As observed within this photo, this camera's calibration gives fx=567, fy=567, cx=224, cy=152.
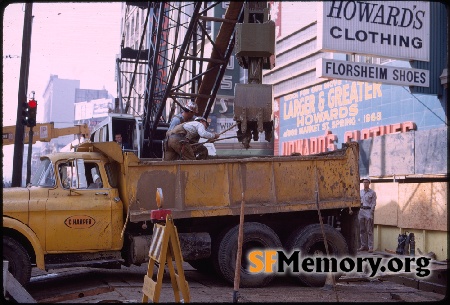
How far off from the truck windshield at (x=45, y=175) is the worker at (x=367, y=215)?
829 cm

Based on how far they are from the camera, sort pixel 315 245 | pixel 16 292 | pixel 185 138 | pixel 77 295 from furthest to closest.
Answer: pixel 185 138
pixel 315 245
pixel 77 295
pixel 16 292

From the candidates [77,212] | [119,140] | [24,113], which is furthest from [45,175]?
[24,113]

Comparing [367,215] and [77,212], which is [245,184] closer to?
[77,212]

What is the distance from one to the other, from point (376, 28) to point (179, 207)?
8.33 meters

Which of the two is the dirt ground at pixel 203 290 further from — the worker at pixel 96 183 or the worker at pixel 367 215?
the worker at pixel 367 215

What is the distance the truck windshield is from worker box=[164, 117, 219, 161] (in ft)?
6.91

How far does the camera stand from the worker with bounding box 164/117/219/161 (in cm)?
1030

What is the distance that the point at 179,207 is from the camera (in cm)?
945

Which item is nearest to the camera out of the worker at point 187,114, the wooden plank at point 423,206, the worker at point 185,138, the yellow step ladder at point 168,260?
the yellow step ladder at point 168,260

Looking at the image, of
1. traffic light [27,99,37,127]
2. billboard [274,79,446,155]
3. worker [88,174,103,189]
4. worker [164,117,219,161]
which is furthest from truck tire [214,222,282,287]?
traffic light [27,99,37,127]

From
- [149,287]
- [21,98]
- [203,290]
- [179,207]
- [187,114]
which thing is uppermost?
[21,98]

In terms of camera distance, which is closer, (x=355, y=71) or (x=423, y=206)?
(x=423, y=206)

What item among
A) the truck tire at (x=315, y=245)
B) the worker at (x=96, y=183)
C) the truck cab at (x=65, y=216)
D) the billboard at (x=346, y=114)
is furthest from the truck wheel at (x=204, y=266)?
the billboard at (x=346, y=114)

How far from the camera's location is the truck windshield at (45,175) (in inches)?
374
